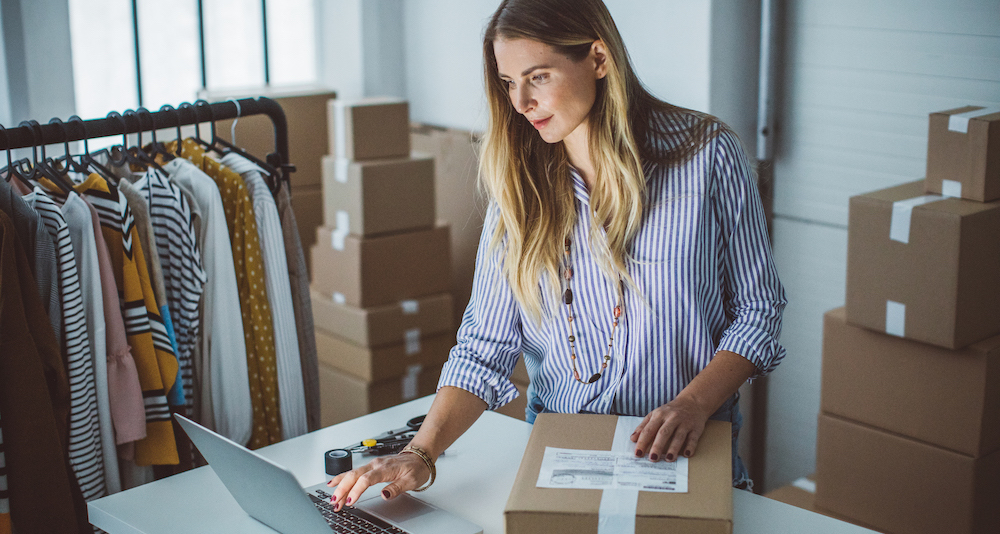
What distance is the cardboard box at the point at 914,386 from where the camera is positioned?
2.10m

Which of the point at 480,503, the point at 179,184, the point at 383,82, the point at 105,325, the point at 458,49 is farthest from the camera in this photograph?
the point at 383,82

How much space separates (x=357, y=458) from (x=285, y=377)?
1.56 ft

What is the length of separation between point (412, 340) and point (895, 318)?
164 centimetres

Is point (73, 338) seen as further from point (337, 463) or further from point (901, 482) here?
point (901, 482)

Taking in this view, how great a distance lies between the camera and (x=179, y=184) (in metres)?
1.83

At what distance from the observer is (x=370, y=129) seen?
10.1ft

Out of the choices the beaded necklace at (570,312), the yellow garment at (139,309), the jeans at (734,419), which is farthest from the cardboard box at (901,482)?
the yellow garment at (139,309)

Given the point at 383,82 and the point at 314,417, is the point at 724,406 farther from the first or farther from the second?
the point at 383,82

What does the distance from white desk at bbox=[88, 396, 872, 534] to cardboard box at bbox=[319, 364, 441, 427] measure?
1.62m

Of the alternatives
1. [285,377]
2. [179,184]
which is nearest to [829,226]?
[285,377]

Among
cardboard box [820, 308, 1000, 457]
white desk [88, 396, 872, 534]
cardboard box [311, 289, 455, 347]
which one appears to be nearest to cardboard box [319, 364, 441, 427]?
cardboard box [311, 289, 455, 347]

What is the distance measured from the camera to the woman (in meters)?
1.33

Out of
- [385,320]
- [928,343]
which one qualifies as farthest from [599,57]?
[385,320]

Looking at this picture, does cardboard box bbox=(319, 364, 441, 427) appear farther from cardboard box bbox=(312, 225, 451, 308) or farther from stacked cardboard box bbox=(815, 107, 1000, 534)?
stacked cardboard box bbox=(815, 107, 1000, 534)
